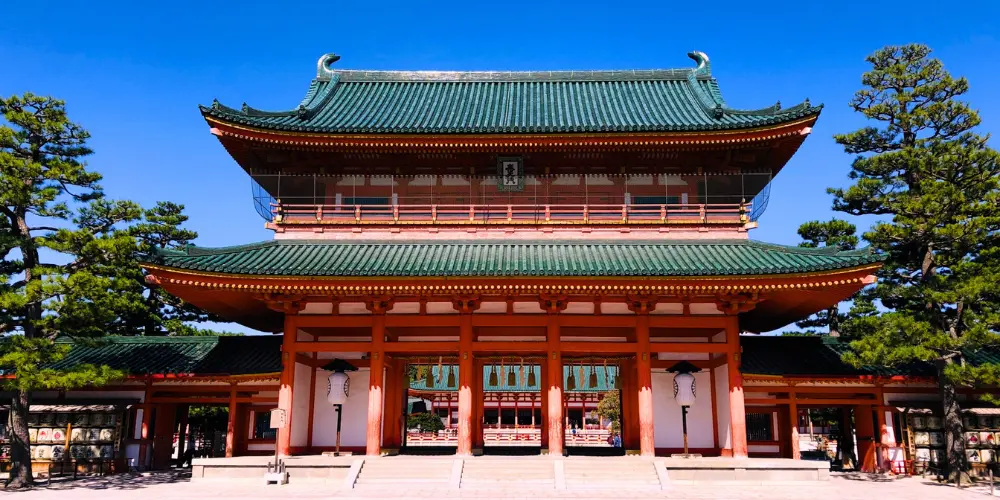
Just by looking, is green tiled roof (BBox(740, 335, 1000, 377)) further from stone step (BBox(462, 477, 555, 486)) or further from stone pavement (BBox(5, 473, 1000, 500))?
stone step (BBox(462, 477, 555, 486))

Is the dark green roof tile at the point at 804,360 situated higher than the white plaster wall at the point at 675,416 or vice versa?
the dark green roof tile at the point at 804,360

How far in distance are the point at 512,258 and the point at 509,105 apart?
8.52 m

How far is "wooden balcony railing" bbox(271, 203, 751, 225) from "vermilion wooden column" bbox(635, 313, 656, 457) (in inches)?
142

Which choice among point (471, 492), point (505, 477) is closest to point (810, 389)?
point (505, 477)

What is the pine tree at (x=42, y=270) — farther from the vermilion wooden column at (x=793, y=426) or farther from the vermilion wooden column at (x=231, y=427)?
the vermilion wooden column at (x=793, y=426)

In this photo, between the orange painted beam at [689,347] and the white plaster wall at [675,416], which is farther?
the white plaster wall at [675,416]

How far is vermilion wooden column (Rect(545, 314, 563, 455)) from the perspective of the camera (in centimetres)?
1880

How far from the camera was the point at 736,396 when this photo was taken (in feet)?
62.6

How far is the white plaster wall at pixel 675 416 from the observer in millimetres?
20781

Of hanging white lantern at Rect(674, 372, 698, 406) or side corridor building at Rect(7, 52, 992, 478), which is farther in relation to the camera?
hanging white lantern at Rect(674, 372, 698, 406)

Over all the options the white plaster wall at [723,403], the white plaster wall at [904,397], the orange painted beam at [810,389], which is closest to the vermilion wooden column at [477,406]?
the white plaster wall at [723,403]

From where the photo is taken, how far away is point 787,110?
66.5 ft

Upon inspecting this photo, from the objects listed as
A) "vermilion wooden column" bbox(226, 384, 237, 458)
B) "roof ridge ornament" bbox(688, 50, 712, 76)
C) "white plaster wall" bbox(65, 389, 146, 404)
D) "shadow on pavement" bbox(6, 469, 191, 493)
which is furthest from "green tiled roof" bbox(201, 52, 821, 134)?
"shadow on pavement" bbox(6, 469, 191, 493)

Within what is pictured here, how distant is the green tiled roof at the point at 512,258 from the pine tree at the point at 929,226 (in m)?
3.50
